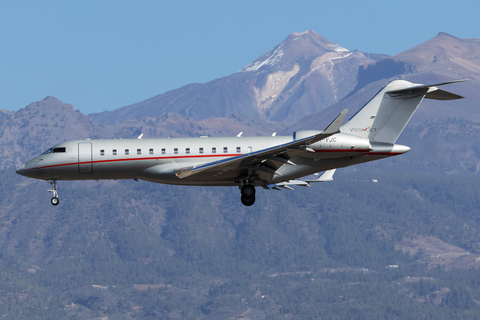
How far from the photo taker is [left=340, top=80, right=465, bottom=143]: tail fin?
45.3 m

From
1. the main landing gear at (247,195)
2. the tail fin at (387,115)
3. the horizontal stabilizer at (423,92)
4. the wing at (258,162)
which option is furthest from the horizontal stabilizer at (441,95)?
the main landing gear at (247,195)

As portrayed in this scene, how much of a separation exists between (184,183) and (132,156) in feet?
11.9

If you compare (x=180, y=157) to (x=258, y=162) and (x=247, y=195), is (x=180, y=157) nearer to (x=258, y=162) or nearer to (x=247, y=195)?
(x=247, y=195)

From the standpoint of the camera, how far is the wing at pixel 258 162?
3981 cm

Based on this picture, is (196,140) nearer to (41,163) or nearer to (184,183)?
(184,183)

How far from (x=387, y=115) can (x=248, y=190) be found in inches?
402

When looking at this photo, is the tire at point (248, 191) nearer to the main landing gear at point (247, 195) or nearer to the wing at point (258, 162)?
the main landing gear at point (247, 195)

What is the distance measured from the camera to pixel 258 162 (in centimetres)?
4206

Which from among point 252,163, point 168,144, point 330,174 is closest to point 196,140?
point 168,144

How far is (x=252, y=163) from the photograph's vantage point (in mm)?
42031

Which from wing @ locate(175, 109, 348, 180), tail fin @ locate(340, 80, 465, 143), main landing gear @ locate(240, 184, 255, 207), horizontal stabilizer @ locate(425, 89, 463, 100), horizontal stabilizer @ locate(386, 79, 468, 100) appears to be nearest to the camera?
wing @ locate(175, 109, 348, 180)

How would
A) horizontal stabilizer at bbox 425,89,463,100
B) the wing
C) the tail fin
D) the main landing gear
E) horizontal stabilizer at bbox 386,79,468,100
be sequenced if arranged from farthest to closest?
the tail fin
the main landing gear
horizontal stabilizer at bbox 386,79,468,100
horizontal stabilizer at bbox 425,89,463,100
the wing

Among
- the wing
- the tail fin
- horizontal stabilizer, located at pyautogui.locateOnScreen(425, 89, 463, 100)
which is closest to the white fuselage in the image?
the wing

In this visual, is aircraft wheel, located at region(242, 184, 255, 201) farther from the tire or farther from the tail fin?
the tail fin
